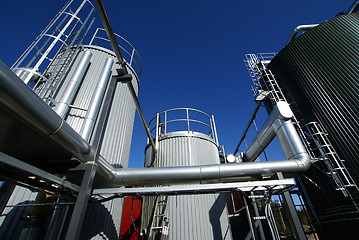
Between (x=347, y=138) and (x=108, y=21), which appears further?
(x=347, y=138)

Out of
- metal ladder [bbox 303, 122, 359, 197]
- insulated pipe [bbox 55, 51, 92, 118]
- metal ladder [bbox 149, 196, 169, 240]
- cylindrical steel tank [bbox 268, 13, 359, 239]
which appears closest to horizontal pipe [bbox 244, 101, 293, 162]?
metal ladder [bbox 303, 122, 359, 197]

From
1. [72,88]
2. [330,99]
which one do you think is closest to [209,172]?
[72,88]

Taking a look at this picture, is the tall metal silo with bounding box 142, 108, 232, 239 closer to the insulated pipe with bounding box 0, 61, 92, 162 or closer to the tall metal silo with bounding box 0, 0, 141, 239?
Result: the tall metal silo with bounding box 0, 0, 141, 239

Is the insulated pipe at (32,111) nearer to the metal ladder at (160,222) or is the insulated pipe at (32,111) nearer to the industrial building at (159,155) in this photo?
the industrial building at (159,155)

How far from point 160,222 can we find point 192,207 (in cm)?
152

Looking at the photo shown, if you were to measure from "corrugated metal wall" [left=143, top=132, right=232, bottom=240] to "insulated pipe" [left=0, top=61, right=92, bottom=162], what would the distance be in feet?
18.2

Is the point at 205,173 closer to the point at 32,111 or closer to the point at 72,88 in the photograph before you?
the point at 32,111

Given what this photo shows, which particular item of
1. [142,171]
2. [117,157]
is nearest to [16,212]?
[117,157]

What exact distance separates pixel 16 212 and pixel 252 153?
11.3m

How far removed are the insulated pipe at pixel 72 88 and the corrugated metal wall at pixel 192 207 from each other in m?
4.94

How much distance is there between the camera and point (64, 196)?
5.07 m

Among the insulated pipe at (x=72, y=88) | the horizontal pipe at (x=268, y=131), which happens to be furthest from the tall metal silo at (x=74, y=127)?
the horizontal pipe at (x=268, y=131)

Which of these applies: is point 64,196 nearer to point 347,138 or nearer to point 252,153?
point 252,153

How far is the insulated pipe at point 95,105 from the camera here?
19.5 feet
